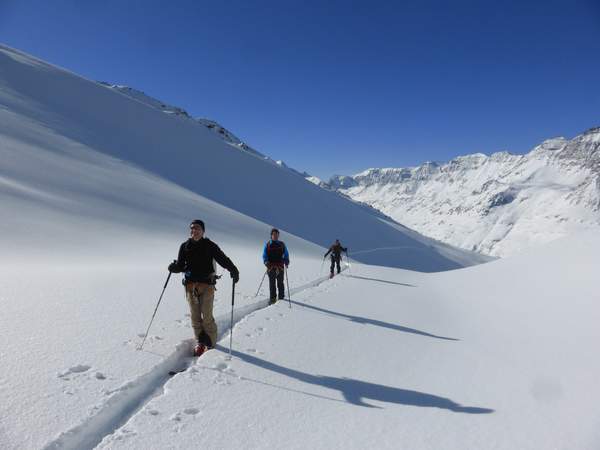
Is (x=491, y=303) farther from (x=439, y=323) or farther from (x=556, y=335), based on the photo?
(x=556, y=335)

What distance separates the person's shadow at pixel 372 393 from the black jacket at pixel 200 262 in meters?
1.97

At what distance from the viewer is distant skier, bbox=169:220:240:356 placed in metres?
7.21

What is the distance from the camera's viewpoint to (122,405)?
4859mm

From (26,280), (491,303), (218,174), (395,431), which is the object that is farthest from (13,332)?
(218,174)

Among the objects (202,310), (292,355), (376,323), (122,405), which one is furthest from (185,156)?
(122,405)

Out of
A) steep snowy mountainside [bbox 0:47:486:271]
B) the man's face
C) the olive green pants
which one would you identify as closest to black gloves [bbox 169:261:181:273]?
the olive green pants

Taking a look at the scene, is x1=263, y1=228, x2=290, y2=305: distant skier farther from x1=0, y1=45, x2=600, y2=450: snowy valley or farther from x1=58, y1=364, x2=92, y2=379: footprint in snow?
x1=58, y1=364, x2=92, y2=379: footprint in snow

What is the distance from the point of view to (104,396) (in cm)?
482

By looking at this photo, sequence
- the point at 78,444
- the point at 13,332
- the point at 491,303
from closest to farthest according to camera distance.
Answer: the point at 78,444 → the point at 13,332 → the point at 491,303

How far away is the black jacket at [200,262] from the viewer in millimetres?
7215

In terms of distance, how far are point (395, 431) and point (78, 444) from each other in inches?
145

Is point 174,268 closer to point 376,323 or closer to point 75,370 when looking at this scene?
point 75,370

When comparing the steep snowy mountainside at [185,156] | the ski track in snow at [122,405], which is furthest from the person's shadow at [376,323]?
the steep snowy mountainside at [185,156]

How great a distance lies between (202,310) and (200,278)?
649 mm
